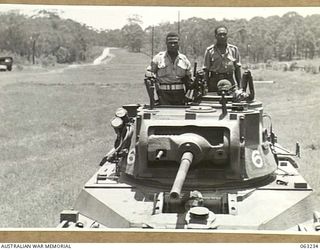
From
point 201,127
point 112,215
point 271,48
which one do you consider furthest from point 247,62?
point 112,215

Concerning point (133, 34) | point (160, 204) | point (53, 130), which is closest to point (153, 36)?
point (133, 34)

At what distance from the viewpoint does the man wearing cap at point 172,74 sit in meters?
3.33

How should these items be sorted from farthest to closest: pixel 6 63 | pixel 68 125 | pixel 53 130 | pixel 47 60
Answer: pixel 68 125
pixel 53 130
pixel 47 60
pixel 6 63

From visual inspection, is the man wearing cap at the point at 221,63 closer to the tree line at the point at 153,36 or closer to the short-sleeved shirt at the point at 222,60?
the short-sleeved shirt at the point at 222,60

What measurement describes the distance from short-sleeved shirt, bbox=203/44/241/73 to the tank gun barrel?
1062 millimetres

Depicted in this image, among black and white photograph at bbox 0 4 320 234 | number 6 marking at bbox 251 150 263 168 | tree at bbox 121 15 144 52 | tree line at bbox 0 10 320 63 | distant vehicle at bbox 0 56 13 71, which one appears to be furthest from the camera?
distant vehicle at bbox 0 56 13 71

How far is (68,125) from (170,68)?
2563 millimetres

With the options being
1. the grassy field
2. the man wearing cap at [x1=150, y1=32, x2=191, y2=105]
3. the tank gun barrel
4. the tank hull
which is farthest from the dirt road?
the tank gun barrel

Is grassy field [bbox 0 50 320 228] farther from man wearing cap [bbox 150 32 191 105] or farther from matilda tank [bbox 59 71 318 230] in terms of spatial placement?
man wearing cap [bbox 150 32 191 105]

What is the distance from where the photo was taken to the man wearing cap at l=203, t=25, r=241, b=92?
11.8 feet

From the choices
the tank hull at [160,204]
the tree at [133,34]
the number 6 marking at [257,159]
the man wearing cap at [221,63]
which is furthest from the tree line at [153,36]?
the tank hull at [160,204]

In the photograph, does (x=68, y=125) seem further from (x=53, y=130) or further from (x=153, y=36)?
(x=153, y=36)

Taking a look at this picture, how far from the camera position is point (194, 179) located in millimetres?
2801

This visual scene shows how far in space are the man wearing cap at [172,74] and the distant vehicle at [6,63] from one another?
100cm
